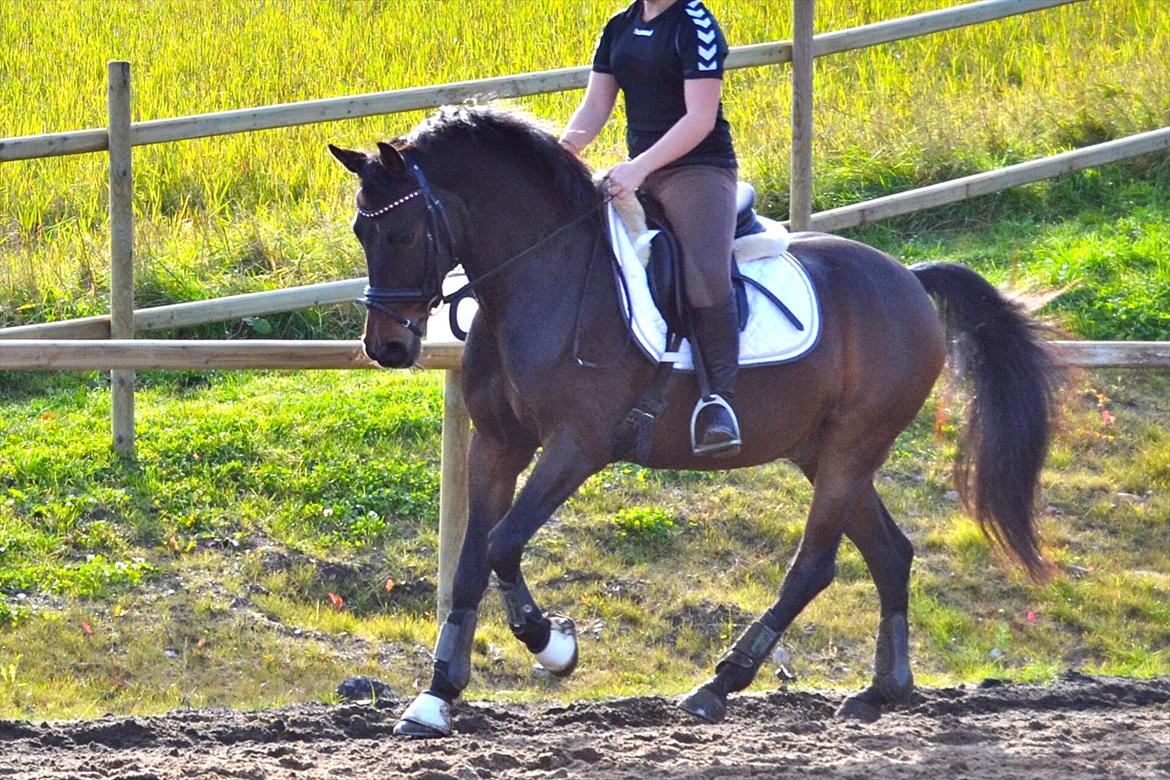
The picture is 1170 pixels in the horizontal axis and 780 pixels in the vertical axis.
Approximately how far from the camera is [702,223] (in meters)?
5.18

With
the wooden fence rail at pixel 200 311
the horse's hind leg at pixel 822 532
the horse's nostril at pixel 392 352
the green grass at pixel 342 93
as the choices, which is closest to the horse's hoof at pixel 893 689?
the horse's hind leg at pixel 822 532

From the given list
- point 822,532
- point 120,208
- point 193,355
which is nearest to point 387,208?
point 193,355

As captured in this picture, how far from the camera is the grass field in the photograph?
670cm

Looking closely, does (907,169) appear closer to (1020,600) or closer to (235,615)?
(1020,600)

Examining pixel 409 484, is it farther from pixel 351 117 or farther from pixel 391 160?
pixel 391 160

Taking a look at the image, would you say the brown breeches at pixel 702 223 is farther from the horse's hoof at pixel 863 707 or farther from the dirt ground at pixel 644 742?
the horse's hoof at pixel 863 707

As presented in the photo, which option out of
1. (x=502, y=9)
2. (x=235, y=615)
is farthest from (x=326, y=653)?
(x=502, y=9)

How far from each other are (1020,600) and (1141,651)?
60 cm

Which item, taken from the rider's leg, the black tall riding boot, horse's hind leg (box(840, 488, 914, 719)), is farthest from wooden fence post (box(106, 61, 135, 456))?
horse's hind leg (box(840, 488, 914, 719))

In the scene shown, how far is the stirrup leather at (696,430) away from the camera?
5.13 m

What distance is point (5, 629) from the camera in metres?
6.44

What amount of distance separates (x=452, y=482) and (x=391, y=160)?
1.71m

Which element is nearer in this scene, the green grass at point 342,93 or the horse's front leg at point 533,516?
the horse's front leg at point 533,516

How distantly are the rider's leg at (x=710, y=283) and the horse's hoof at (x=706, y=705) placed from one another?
83cm
